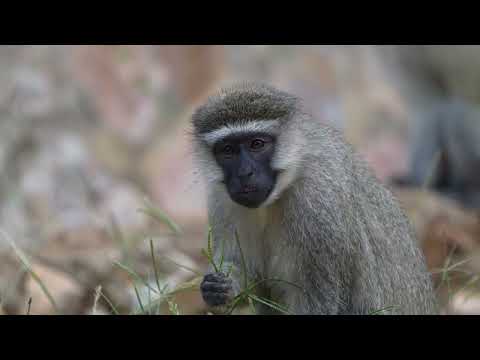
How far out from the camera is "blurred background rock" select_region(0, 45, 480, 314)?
10519 millimetres

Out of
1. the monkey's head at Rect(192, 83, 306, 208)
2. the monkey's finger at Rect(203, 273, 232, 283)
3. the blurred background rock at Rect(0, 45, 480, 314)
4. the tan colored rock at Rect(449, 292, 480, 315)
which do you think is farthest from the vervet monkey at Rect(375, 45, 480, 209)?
the monkey's finger at Rect(203, 273, 232, 283)

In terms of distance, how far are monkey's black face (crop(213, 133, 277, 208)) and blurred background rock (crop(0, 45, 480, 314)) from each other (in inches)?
176

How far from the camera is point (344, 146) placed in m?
5.48

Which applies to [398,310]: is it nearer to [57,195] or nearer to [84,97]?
[57,195]

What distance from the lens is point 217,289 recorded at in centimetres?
475

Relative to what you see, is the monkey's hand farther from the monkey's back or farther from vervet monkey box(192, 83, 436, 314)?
the monkey's back

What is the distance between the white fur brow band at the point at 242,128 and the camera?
4984 mm

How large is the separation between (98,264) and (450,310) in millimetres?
4385

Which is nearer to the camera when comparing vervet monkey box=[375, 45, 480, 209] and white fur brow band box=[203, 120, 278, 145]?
white fur brow band box=[203, 120, 278, 145]

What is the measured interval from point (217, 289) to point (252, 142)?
95 cm

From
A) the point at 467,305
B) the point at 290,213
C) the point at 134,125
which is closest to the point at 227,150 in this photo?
the point at 290,213

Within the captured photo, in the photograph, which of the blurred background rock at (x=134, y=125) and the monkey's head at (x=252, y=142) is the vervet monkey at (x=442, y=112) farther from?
the monkey's head at (x=252, y=142)
